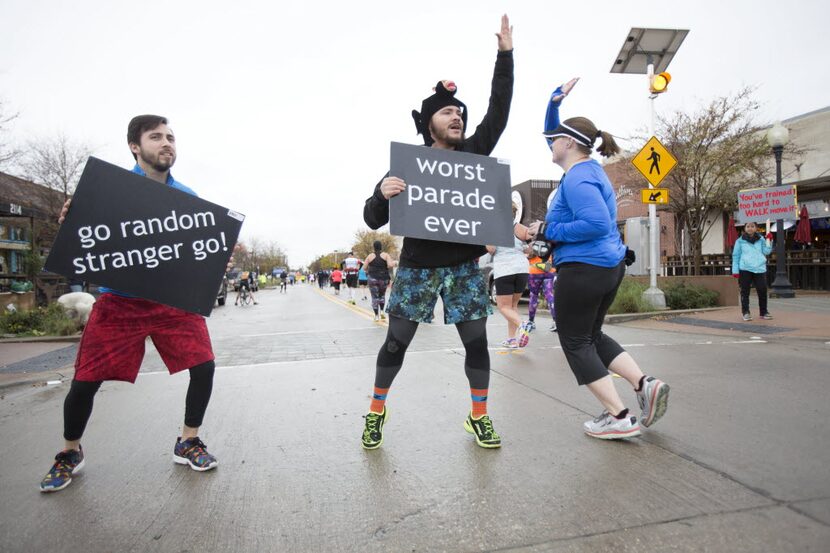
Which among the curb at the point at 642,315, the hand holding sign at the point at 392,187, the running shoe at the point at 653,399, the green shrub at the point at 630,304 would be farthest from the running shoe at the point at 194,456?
the green shrub at the point at 630,304

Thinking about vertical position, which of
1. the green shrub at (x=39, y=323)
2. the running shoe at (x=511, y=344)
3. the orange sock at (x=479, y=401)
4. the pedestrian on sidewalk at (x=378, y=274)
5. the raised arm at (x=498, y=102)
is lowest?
the running shoe at (x=511, y=344)

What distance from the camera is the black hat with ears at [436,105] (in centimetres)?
309

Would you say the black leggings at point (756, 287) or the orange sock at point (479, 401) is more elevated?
the black leggings at point (756, 287)

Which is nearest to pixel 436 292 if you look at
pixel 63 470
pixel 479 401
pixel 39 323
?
pixel 479 401

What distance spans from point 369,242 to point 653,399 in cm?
7849

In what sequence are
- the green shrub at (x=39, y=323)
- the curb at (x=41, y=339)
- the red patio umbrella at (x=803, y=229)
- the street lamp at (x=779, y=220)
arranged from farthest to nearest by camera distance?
the red patio umbrella at (x=803, y=229) < the street lamp at (x=779, y=220) < the green shrub at (x=39, y=323) < the curb at (x=41, y=339)

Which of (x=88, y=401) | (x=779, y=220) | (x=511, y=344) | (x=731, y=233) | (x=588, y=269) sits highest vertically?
(x=731, y=233)

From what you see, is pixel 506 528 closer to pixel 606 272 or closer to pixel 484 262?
pixel 606 272

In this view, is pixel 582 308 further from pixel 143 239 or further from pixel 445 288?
pixel 143 239

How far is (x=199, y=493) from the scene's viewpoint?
2.47m

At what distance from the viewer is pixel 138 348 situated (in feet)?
9.07

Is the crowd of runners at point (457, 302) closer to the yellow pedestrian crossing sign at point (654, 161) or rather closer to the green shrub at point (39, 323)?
the yellow pedestrian crossing sign at point (654, 161)

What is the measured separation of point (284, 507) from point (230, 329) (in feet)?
30.5

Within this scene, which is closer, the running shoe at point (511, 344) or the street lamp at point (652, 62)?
the running shoe at point (511, 344)
